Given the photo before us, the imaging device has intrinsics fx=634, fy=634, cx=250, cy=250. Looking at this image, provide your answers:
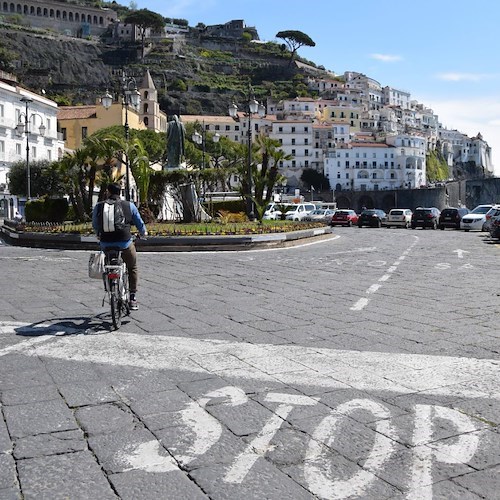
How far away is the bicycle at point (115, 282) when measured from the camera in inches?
274

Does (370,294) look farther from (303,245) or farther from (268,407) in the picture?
(303,245)

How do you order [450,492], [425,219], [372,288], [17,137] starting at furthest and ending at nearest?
[17,137], [425,219], [372,288], [450,492]

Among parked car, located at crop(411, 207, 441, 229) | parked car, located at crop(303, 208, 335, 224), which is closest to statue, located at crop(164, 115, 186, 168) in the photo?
parked car, located at crop(303, 208, 335, 224)

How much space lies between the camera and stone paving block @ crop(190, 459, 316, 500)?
3074mm

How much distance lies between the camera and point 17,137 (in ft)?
178

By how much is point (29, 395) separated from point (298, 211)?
133 ft

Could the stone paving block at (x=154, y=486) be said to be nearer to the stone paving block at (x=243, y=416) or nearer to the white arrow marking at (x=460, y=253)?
the stone paving block at (x=243, y=416)

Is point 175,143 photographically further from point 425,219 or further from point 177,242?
point 425,219

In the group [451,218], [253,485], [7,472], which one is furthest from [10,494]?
[451,218]

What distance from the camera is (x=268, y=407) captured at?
430 centimetres

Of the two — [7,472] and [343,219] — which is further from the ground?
[343,219]

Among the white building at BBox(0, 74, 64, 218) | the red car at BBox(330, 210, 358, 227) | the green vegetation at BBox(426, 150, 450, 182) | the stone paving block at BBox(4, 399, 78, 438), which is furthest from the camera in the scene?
the green vegetation at BBox(426, 150, 450, 182)

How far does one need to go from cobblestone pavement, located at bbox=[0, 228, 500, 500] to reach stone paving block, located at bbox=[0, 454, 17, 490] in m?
0.01

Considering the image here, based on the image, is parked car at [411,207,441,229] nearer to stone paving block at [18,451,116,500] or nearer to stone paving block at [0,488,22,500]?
stone paving block at [18,451,116,500]
